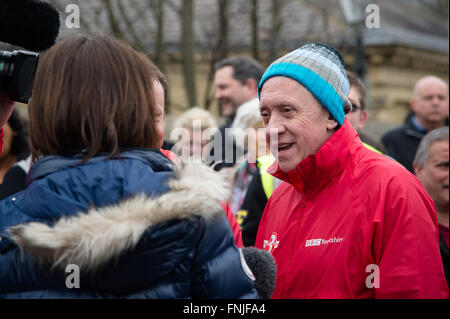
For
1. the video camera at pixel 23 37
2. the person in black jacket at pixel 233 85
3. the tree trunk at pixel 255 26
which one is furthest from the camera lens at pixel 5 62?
the tree trunk at pixel 255 26

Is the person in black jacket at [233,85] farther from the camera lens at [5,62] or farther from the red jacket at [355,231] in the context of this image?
the camera lens at [5,62]

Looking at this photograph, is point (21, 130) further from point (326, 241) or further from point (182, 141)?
point (326, 241)

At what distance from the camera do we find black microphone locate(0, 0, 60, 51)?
2.03 m

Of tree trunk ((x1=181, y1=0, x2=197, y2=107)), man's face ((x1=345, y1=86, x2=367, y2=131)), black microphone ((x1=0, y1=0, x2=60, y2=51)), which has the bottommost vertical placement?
man's face ((x1=345, y1=86, x2=367, y2=131))

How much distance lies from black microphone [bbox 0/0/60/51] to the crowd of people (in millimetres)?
226

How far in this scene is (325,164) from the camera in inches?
99.7

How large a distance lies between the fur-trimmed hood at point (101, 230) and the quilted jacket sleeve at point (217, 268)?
0.29 feet

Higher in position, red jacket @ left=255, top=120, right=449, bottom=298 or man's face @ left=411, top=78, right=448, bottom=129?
man's face @ left=411, top=78, right=448, bottom=129

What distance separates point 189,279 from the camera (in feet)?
5.82

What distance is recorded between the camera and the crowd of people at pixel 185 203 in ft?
5.58

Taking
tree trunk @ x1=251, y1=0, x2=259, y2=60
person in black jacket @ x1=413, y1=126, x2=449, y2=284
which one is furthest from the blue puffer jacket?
tree trunk @ x1=251, y1=0, x2=259, y2=60

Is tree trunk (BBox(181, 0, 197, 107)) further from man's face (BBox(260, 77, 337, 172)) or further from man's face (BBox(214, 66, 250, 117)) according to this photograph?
man's face (BBox(260, 77, 337, 172))
